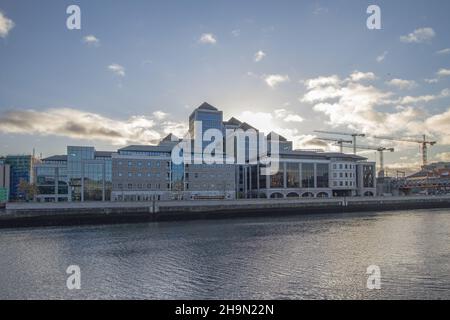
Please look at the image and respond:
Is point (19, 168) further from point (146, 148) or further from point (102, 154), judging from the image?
point (146, 148)

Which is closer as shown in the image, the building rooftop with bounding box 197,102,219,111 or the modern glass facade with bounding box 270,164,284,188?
the modern glass facade with bounding box 270,164,284,188

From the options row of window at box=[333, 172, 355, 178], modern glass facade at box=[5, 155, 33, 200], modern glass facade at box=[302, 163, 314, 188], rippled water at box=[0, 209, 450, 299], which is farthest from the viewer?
modern glass facade at box=[5, 155, 33, 200]

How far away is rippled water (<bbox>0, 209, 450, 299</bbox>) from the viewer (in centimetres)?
2025

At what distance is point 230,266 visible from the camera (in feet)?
86.5

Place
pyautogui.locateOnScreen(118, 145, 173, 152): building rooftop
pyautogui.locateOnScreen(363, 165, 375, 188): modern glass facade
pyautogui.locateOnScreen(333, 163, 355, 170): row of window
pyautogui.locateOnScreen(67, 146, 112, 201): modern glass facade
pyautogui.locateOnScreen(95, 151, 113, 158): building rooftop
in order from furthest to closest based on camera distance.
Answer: pyautogui.locateOnScreen(363, 165, 375, 188): modern glass facade < pyautogui.locateOnScreen(333, 163, 355, 170): row of window < pyautogui.locateOnScreen(95, 151, 113, 158): building rooftop < pyautogui.locateOnScreen(118, 145, 173, 152): building rooftop < pyautogui.locateOnScreen(67, 146, 112, 201): modern glass facade

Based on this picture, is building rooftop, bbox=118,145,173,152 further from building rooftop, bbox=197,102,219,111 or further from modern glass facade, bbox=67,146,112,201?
building rooftop, bbox=197,102,219,111

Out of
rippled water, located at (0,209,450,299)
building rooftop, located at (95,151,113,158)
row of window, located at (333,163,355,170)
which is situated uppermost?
building rooftop, located at (95,151,113,158)

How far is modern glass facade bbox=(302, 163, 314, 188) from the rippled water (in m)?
67.3

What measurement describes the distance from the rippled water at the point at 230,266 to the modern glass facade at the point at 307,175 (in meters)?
67.3

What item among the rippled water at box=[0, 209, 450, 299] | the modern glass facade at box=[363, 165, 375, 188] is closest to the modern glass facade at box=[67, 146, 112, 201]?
the rippled water at box=[0, 209, 450, 299]

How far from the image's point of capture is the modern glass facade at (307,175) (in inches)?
4316

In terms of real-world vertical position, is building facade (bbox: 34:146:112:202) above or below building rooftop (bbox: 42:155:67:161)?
below
